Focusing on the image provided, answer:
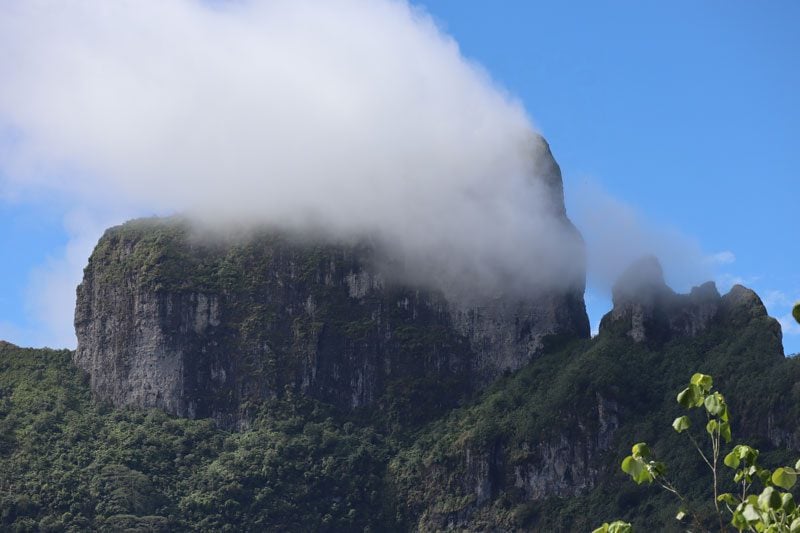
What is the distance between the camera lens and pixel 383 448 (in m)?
116

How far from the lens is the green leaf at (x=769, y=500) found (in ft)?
53.1

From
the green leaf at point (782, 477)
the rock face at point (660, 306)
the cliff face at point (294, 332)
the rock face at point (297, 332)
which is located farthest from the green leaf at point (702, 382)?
the cliff face at point (294, 332)

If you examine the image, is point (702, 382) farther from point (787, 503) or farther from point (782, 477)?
point (787, 503)

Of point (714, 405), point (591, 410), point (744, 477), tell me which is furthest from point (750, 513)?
point (591, 410)

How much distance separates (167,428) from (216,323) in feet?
28.9

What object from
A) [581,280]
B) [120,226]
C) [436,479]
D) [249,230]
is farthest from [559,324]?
[120,226]

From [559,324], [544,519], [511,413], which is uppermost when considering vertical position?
[559,324]

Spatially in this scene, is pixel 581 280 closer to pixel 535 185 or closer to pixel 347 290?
pixel 535 185

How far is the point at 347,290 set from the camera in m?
121

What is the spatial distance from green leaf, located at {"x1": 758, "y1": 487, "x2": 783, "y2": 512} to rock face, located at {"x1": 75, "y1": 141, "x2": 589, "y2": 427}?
10115 cm

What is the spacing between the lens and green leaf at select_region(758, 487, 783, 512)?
53.1 feet

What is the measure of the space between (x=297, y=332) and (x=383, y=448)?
1124cm

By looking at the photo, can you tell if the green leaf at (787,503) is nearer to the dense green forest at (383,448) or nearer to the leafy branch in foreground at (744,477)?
the leafy branch in foreground at (744,477)

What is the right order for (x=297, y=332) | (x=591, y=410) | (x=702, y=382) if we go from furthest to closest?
1. (x=297, y=332)
2. (x=591, y=410)
3. (x=702, y=382)
